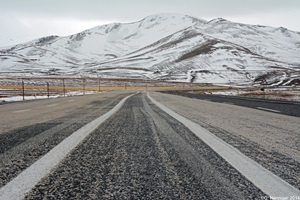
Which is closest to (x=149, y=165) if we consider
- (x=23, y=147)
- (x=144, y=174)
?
(x=144, y=174)

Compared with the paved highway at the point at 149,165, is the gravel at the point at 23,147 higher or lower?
lower

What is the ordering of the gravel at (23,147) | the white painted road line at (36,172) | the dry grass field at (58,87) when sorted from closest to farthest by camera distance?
the white painted road line at (36,172) < the gravel at (23,147) < the dry grass field at (58,87)

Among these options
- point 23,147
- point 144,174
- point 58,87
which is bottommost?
point 58,87

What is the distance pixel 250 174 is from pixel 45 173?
71.0 inches

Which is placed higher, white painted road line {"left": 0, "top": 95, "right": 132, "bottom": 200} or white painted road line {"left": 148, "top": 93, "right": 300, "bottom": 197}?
white painted road line {"left": 148, "top": 93, "right": 300, "bottom": 197}

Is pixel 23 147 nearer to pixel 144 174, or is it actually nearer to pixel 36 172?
pixel 36 172

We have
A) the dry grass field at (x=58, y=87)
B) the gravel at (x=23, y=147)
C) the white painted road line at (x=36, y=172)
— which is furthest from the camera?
the dry grass field at (x=58, y=87)

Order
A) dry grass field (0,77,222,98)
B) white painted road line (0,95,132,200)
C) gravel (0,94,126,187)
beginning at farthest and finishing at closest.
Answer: dry grass field (0,77,222,98) < gravel (0,94,126,187) < white painted road line (0,95,132,200)

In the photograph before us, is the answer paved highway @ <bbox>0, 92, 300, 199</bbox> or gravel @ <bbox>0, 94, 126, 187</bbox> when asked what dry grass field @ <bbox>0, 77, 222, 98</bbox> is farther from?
paved highway @ <bbox>0, 92, 300, 199</bbox>

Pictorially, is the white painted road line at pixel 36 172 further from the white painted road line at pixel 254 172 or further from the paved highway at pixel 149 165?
the white painted road line at pixel 254 172

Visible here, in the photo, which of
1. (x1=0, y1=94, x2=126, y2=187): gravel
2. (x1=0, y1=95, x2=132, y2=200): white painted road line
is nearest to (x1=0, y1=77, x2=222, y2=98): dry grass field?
(x1=0, y1=94, x2=126, y2=187): gravel

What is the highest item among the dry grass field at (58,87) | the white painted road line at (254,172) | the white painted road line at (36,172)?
the white painted road line at (254,172)

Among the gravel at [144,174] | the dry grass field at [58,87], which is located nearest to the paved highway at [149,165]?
the gravel at [144,174]

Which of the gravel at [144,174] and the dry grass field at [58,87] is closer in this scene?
the gravel at [144,174]
